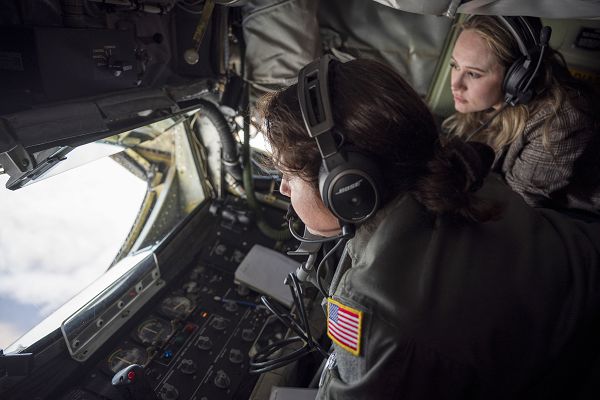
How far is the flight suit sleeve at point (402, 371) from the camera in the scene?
0.68 metres

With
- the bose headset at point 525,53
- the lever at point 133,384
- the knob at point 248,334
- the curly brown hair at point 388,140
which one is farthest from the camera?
the knob at point 248,334

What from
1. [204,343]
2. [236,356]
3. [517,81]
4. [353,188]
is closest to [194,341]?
[204,343]

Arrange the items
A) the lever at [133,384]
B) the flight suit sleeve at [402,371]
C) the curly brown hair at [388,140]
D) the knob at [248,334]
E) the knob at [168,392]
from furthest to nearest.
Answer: the knob at [248,334] → the knob at [168,392] → the lever at [133,384] → the curly brown hair at [388,140] → the flight suit sleeve at [402,371]

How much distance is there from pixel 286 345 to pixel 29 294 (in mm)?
1043

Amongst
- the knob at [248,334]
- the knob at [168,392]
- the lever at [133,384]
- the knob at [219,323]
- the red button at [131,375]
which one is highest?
the red button at [131,375]

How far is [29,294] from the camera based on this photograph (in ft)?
4.38

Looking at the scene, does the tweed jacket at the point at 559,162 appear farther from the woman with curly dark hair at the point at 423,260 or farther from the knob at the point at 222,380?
the knob at the point at 222,380

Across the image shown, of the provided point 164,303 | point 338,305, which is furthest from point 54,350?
point 338,305

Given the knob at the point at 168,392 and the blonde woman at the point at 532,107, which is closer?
the knob at the point at 168,392

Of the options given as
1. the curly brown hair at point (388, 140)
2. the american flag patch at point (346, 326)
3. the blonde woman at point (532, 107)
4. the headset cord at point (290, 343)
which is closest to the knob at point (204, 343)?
the headset cord at point (290, 343)

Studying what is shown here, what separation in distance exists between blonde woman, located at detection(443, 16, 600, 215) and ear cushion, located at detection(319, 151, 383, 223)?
3.74ft

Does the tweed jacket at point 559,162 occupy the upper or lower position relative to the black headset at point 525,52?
lower

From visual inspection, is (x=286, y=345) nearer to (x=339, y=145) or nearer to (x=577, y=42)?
(x=339, y=145)

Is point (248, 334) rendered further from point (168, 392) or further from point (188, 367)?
point (168, 392)
